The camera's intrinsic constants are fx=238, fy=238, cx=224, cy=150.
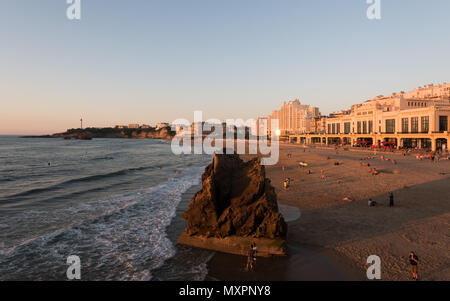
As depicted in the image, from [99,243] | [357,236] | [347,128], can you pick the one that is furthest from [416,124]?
[99,243]

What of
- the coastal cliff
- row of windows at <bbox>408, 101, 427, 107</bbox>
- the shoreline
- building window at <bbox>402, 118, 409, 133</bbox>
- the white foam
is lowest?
the white foam

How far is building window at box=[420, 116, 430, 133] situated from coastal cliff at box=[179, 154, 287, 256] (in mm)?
70139

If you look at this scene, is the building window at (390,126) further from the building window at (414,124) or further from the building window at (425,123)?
the building window at (425,123)

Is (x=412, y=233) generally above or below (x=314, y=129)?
below

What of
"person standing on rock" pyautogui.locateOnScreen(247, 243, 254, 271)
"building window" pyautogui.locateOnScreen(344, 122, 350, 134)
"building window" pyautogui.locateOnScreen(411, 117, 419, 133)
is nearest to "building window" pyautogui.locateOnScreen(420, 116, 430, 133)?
"building window" pyautogui.locateOnScreen(411, 117, 419, 133)

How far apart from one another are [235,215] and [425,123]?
73537 millimetres

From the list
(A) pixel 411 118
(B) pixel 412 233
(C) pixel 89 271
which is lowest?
(C) pixel 89 271

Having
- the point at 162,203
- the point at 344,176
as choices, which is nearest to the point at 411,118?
the point at 344,176

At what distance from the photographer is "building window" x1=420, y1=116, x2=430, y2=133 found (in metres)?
62.0

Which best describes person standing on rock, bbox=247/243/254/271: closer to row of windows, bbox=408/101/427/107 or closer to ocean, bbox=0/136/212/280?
ocean, bbox=0/136/212/280

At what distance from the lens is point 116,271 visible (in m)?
11.1

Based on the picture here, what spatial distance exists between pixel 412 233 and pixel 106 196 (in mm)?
26104
